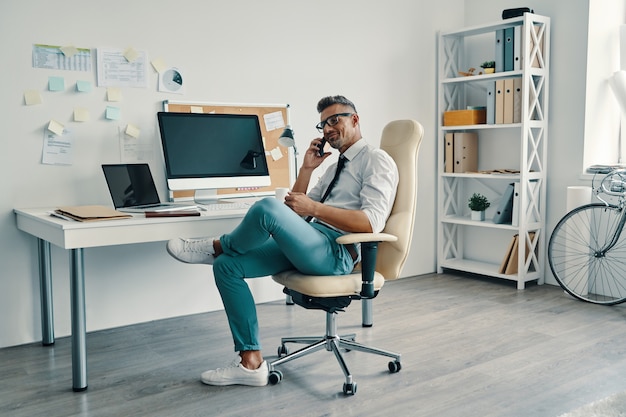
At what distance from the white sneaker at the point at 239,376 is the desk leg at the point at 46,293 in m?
1.03

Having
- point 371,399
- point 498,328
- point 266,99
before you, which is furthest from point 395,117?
point 371,399

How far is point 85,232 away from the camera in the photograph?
98.0 inches

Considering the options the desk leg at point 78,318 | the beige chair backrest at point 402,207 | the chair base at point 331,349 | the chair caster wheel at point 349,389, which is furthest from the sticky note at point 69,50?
the chair caster wheel at point 349,389

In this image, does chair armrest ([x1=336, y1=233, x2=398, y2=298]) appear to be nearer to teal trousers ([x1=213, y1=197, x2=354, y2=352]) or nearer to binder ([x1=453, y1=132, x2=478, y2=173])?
teal trousers ([x1=213, y1=197, x2=354, y2=352])

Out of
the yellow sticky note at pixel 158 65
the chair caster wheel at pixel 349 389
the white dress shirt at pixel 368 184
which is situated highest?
the yellow sticky note at pixel 158 65

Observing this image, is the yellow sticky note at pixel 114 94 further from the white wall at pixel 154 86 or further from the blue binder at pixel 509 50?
the blue binder at pixel 509 50

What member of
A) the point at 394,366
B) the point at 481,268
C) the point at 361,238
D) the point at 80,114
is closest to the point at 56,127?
the point at 80,114

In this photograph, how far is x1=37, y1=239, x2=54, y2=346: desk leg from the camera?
308 cm

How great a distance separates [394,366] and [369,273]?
48 centimetres

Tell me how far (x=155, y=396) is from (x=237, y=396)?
12.4 inches

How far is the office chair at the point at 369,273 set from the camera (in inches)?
97.4

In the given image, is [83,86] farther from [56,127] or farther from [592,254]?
[592,254]

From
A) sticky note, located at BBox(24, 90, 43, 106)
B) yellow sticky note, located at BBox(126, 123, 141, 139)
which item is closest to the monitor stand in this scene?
yellow sticky note, located at BBox(126, 123, 141, 139)

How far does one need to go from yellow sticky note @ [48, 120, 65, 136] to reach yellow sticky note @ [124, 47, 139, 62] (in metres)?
0.49
